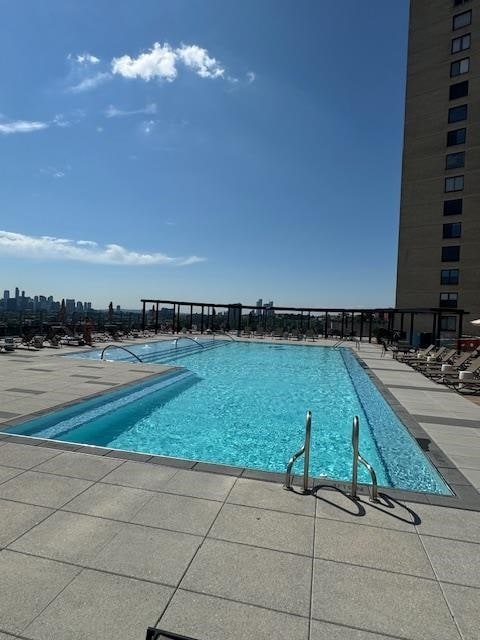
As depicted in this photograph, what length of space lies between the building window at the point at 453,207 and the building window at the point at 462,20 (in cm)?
1613

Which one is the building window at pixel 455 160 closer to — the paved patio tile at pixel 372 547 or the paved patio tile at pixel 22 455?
the paved patio tile at pixel 372 547

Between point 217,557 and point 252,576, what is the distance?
0.31m

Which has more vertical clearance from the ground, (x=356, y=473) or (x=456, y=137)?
(x=456, y=137)

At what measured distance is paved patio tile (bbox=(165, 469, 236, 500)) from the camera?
373cm

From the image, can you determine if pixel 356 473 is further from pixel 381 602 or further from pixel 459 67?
pixel 459 67

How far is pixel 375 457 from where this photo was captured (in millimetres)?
6062

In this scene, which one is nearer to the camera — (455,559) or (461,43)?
(455,559)

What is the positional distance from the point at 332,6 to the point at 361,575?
53.1 feet

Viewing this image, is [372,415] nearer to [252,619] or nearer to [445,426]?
[445,426]

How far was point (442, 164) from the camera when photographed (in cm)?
3672

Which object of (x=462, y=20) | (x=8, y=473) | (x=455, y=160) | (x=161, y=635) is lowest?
(x=8, y=473)

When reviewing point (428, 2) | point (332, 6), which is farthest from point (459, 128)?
point (332, 6)

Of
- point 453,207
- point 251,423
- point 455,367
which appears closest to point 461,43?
point 453,207

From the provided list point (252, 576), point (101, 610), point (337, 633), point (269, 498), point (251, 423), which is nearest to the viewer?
point (337, 633)
